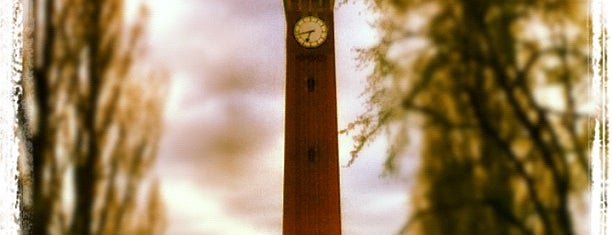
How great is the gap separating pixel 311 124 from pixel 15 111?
23838 millimetres

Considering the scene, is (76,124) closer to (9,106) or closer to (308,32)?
(9,106)

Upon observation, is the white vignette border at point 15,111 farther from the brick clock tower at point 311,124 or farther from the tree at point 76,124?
the brick clock tower at point 311,124

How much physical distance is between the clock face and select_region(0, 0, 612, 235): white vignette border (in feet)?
78.4

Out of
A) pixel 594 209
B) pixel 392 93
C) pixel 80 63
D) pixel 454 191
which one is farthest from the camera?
pixel 392 93

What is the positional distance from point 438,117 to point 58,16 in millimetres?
4205

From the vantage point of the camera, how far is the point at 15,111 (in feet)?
21.1

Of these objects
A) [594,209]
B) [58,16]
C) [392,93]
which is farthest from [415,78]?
[58,16]

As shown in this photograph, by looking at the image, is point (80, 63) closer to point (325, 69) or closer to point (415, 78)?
point (415, 78)

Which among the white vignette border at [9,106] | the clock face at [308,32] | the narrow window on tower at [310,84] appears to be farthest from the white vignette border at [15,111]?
Result: the clock face at [308,32]

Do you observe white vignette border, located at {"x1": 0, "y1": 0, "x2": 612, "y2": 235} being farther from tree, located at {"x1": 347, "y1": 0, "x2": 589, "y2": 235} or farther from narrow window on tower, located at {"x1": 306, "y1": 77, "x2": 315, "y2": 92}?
narrow window on tower, located at {"x1": 306, "y1": 77, "x2": 315, "y2": 92}

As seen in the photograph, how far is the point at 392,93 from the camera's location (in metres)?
7.47

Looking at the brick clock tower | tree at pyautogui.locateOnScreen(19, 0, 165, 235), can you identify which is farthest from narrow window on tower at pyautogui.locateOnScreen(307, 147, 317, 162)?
tree at pyautogui.locateOnScreen(19, 0, 165, 235)

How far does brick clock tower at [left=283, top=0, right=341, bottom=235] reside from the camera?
2909 centimetres

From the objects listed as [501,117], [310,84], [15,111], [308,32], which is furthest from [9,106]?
[308,32]
